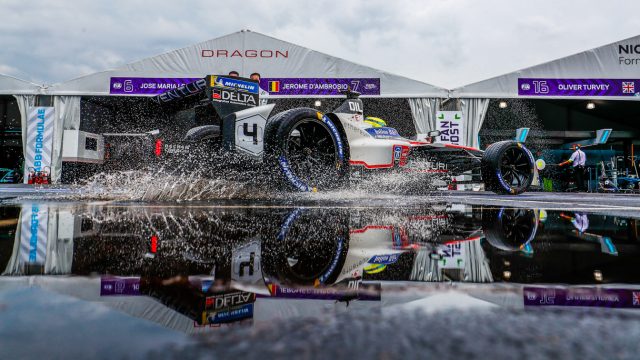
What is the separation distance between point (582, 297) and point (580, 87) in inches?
470

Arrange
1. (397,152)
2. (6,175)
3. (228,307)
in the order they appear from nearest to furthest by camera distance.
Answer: (228,307) < (397,152) < (6,175)

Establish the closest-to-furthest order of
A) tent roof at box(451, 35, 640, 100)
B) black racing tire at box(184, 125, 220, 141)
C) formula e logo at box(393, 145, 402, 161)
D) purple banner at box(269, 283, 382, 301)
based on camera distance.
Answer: purple banner at box(269, 283, 382, 301) < black racing tire at box(184, 125, 220, 141) < formula e logo at box(393, 145, 402, 161) < tent roof at box(451, 35, 640, 100)

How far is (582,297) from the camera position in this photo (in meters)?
0.58

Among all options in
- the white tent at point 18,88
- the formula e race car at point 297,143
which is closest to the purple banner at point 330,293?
the formula e race car at point 297,143

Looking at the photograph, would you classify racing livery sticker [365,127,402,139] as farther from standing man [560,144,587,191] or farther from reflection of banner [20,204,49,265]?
standing man [560,144,587,191]

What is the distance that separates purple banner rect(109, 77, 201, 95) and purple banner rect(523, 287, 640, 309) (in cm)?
1122

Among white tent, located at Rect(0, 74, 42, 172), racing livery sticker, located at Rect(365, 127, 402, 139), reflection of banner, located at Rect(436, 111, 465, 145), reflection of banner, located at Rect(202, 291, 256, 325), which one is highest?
white tent, located at Rect(0, 74, 42, 172)

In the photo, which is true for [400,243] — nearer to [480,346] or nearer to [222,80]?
[480,346]

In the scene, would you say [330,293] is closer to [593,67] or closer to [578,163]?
[593,67]

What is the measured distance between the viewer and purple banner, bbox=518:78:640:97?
10.2 metres

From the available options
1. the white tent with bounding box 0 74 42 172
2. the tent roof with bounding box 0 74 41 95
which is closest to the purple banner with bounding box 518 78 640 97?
the white tent with bounding box 0 74 42 172

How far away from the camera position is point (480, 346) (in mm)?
386

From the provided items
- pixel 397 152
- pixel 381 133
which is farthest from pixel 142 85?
pixel 397 152

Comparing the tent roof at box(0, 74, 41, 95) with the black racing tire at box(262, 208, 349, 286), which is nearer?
the black racing tire at box(262, 208, 349, 286)
